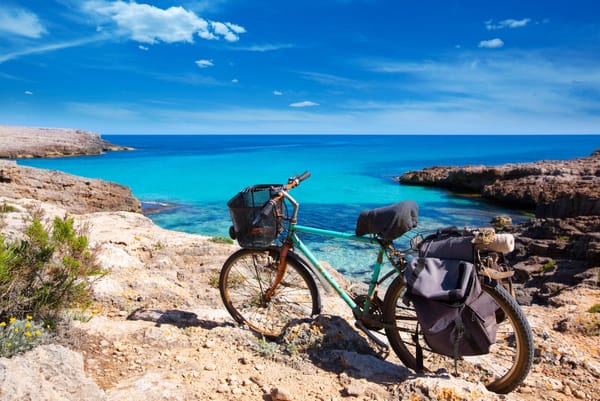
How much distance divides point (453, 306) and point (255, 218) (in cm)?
185

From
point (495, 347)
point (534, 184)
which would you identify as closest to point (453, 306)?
point (495, 347)

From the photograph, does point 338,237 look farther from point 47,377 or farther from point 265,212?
point 47,377

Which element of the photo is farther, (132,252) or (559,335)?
(132,252)

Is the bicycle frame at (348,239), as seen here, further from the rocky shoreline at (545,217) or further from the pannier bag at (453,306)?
the rocky shoreline at (545,217)

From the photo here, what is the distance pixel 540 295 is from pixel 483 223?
16.6 metres

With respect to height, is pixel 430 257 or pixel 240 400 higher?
pixel 430 257

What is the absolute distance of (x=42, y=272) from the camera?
11.7 ft

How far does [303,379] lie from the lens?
3.13m

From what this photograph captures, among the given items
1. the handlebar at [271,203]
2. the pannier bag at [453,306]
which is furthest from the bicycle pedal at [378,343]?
the handlebar at [271,203]

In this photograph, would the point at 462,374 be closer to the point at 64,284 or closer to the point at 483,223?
the point at 64,284

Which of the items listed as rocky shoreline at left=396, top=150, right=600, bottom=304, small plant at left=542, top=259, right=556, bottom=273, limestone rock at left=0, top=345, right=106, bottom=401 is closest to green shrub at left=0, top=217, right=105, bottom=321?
limestone rock at left=0, top=345, right=106, bottom=401

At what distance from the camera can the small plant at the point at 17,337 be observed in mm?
2740

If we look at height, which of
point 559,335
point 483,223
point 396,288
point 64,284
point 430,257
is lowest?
point 483,223

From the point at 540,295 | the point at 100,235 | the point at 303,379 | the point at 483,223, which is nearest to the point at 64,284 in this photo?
the point at 303,379
